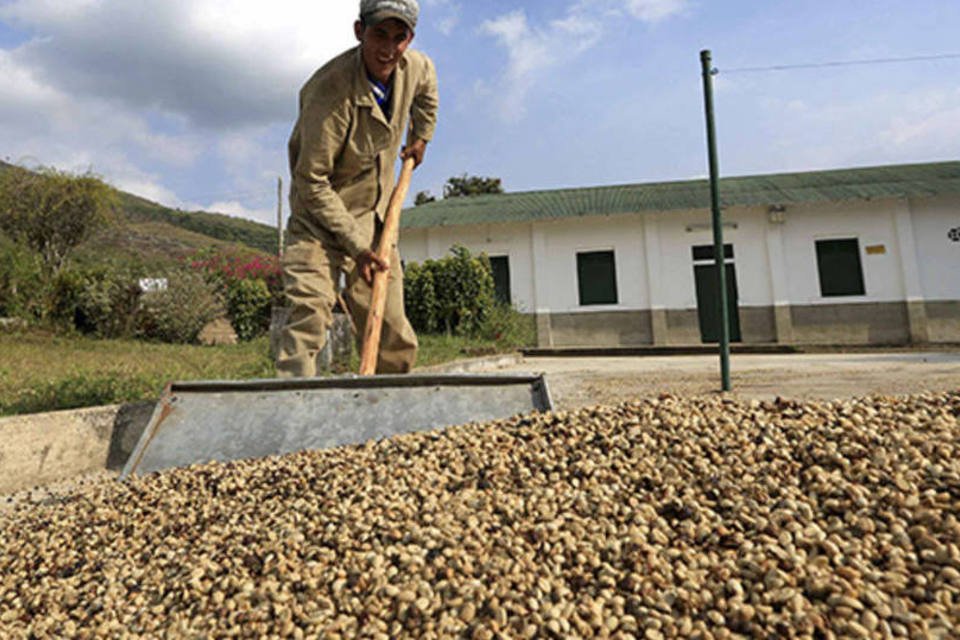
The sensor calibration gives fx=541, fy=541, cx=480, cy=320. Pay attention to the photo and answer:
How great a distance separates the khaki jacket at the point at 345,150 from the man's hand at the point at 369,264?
4 cm

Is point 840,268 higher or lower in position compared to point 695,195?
lower

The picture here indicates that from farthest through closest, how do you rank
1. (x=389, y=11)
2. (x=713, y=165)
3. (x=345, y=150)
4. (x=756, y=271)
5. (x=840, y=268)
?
(x=756, y=271), (x=840, y=268), (x=713, y=165), (x=345, y=150), (x=389, y=11)

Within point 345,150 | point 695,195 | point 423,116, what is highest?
point 695,195

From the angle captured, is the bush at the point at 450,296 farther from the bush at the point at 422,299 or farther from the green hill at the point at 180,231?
the green hill at the point at 180,231

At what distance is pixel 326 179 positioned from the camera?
2.56 m

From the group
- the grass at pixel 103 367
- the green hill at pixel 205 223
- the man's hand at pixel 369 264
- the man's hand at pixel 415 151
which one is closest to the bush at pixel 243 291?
the grass at pixel 103 367

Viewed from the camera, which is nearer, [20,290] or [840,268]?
[20,290]

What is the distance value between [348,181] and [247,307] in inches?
344

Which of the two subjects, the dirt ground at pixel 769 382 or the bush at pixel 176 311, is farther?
the bush at pixel 176 311

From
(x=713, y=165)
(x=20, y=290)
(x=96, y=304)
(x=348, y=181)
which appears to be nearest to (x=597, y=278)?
(x=713, y=165)

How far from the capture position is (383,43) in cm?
238

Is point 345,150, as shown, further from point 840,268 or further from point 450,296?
point 840,268

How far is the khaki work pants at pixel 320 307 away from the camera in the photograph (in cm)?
250

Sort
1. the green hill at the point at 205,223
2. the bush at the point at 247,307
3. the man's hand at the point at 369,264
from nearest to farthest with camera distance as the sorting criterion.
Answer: the man's hand at the point at 369,264 < the bush at the point at 247,307 < the green hill at the point at 205,223
